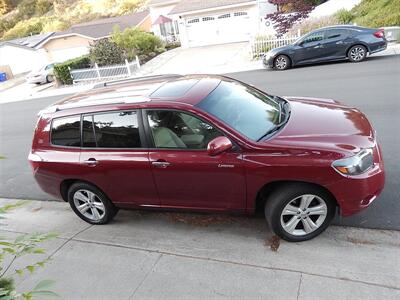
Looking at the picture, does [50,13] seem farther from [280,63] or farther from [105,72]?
[280,63]

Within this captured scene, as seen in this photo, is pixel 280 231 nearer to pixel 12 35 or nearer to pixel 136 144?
pixel 136 144

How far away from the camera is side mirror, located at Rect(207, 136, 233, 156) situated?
11.9ft

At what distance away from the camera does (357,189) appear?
3.52 meters

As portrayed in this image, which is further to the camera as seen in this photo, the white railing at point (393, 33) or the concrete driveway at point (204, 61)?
the concrete driveway at point (204, 61)

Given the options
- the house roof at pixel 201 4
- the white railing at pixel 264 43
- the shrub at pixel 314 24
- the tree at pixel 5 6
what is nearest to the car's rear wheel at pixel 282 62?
the white railing at pixel 264 43

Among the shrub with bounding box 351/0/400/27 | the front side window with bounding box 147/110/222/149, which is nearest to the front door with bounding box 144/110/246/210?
the front side window with bounding box 147/110/222/149

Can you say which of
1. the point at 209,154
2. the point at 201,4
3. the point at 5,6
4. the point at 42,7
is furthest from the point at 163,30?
the point at 5,6

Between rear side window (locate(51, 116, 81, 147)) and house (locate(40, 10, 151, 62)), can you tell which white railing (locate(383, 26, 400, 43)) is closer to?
rear side window (locate(51, 116, 81, 147))

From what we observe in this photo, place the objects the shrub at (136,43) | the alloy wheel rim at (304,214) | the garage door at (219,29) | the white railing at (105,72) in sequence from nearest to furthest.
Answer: the alloy wheel rim at (304,214)
the white railing at (105,72)
the shrub at (136,43)
the garage door at (219,29)

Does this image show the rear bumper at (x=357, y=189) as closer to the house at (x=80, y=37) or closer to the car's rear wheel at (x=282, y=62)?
the car's rear wheel at (x=282, y=62)

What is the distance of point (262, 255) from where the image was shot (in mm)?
3797

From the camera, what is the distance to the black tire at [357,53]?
12666 mm

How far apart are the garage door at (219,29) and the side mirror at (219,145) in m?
22.8

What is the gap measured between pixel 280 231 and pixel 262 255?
31 centimetres
